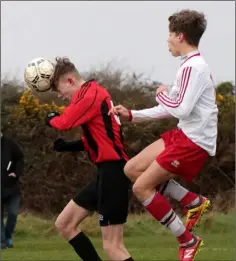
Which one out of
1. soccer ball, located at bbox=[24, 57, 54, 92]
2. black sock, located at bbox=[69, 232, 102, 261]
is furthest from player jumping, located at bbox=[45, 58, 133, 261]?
black sock, located at bbox=[69, 232, 102, 261]

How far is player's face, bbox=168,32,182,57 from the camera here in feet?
27.4

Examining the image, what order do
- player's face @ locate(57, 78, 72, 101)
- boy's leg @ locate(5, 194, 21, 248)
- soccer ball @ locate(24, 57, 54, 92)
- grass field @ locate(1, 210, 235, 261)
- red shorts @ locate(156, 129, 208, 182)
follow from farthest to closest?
1. boy's leg @ locate(5, 194, 21, 248)
2. grass field @ locate(1, 210, 235, 261)
3. soccer ball @ locate(24, 57, 54, 92)
4. player's face @ locate(57, 78, 72, 101)
5. red shorts @ locate(156, 129, 208, 182)

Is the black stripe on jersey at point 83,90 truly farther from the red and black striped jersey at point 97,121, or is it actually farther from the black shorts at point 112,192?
the black shorts at point 112,192

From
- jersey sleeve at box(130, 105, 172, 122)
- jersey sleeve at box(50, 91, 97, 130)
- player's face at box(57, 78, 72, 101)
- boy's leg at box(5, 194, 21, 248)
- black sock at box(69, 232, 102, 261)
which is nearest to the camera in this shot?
jersey sleeve at box(130, 105, 172, 122)

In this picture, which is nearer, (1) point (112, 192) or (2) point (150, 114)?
(2) point (150, 114)

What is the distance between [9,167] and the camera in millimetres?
15398

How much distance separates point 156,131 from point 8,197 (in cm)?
1004

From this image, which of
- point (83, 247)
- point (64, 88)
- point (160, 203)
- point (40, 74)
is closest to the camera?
point (160, 203)

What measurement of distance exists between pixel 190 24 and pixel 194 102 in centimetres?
78

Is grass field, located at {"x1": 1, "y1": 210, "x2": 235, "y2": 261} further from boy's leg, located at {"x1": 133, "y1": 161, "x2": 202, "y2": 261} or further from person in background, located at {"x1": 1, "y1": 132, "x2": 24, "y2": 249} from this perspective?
boy's leg, located at {"x1": 133, "y1": 161, "x2": 202, "y2": 261}

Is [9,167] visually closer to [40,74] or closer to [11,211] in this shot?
[11,211]

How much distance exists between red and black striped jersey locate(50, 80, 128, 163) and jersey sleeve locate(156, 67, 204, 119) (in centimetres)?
96

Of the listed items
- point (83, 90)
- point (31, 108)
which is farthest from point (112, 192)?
point (31, 108)

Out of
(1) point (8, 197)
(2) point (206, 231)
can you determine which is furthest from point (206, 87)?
(2) point (206, 231)
